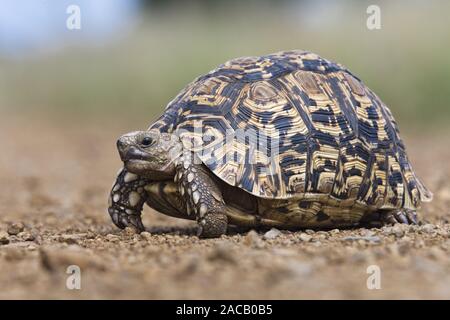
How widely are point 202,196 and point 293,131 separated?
30.0 inches

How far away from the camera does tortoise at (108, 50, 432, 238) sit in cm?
491

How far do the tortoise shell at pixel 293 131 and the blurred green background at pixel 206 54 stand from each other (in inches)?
417

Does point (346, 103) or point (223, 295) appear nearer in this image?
point (223, 295)

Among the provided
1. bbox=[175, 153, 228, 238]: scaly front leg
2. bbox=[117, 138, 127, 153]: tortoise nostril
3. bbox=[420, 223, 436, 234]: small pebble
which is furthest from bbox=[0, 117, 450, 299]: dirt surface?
bbox=[117, 138, 127, 153]: tortoise nostril

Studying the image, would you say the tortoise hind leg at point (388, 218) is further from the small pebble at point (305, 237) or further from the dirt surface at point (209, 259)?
the small pebble at point (305, 237)

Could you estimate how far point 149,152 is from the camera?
498 centimetres

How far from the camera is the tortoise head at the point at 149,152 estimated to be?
4.97 meters

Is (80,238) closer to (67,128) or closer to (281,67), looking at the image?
(281,67)

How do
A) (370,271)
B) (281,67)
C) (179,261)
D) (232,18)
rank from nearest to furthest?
(370,271) → (179,261) → (281,67) → (232,18)

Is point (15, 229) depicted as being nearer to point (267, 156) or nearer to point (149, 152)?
point (149, 152)

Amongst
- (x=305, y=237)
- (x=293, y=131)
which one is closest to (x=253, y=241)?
(x=305, y=237)
